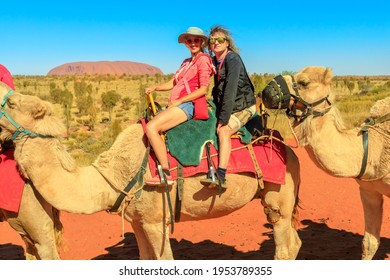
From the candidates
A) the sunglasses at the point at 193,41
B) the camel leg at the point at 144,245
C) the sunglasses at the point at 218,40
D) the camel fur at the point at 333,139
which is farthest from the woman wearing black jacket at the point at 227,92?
the camel leg at the point at 144,245

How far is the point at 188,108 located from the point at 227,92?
17.5 inches

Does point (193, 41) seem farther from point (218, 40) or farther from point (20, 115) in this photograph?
point (20, 115)

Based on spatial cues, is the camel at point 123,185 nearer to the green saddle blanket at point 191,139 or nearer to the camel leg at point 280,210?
the camel leg at point 280,210

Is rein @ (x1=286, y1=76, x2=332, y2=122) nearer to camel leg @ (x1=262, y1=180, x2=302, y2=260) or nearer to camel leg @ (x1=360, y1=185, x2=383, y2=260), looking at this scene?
camel leg @ (x1=262, y1=180, x2=302, y2=260)

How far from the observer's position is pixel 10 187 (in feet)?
13.5

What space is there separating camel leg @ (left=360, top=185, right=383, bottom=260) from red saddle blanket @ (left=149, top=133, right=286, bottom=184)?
136cm

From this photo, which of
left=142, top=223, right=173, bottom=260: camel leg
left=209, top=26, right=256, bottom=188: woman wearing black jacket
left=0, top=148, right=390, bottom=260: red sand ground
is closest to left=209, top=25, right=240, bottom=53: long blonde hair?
left=209, top=26, right=256, bottom=188: woman wearing black jacket

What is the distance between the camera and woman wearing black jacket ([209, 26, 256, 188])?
428cm

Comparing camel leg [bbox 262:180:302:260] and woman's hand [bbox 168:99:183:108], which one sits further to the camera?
camel leg [bbox 262:180:302:260]

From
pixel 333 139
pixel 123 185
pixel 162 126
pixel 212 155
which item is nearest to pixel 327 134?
pixel 333 139

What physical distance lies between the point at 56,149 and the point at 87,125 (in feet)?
70.4

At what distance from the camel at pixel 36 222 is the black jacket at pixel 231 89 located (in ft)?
6.71
